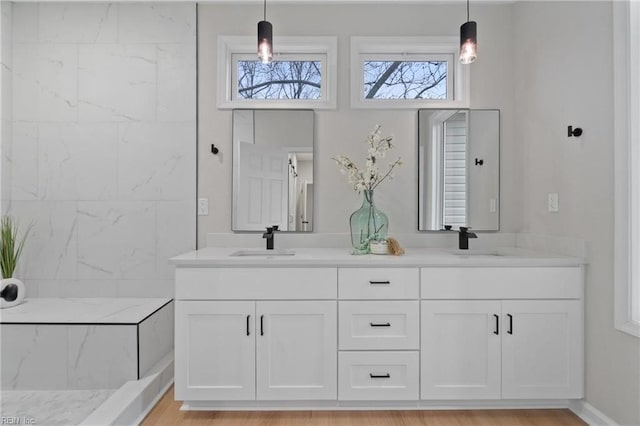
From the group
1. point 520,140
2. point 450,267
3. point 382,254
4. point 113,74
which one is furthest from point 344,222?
point 113,74

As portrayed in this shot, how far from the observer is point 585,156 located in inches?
80.7

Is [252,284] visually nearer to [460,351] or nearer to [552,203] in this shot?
[460,351]

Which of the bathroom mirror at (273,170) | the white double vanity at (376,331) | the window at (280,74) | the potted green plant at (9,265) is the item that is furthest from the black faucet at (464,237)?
the potted green plant at (9,265)

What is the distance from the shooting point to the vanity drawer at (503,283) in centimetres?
208

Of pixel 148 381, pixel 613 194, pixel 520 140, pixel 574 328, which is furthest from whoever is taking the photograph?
pixel 520 140

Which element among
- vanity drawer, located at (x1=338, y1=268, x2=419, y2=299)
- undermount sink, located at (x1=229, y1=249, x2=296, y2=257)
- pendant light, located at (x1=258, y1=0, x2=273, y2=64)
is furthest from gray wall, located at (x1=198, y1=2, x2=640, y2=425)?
pendant light, located at (x1=258, y1=0, x2=273, y2=64)

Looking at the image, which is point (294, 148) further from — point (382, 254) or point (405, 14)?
point (405, 14)

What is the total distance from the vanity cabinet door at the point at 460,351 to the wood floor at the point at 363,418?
0.41ft

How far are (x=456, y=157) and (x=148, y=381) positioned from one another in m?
2.47

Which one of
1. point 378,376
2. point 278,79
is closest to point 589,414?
point 378,376

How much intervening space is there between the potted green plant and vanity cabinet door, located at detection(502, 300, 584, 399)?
10.2 ft

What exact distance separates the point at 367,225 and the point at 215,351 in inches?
45.8

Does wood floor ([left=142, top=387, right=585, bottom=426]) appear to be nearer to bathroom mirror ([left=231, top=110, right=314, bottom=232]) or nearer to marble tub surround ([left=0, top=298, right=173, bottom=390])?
marble tub surround ([left=0, top=298, right=173, bottom=390])

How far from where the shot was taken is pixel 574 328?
2070mm
